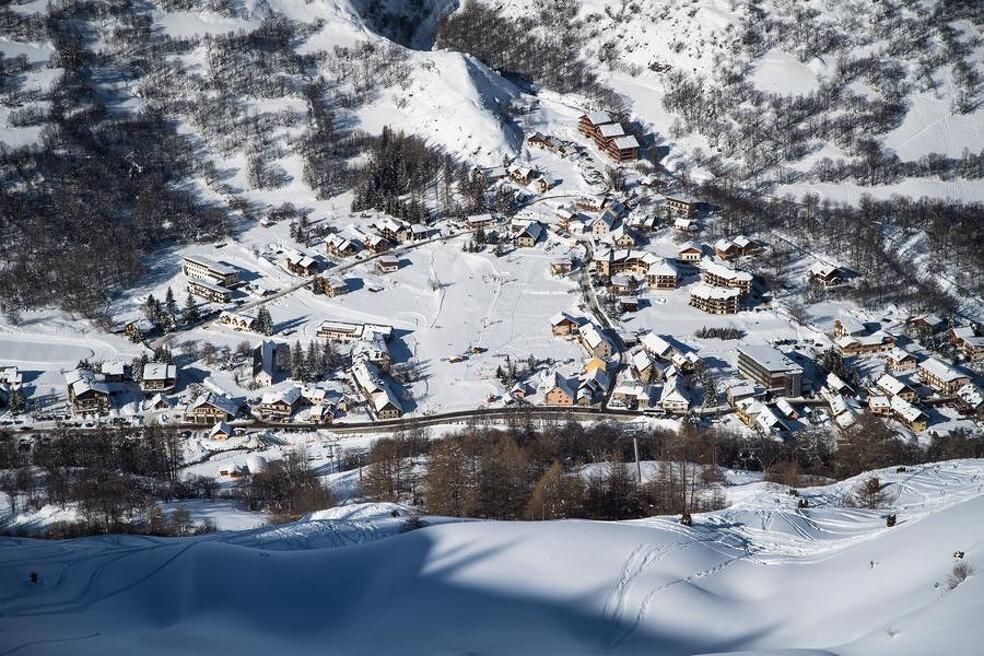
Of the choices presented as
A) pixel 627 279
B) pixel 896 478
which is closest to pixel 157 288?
pixel 627 279

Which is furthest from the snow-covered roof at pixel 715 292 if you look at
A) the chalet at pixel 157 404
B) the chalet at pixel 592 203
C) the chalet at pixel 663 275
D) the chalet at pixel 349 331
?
the chalet at pixel 157 404

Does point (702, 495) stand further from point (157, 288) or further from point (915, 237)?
point (157, 288)

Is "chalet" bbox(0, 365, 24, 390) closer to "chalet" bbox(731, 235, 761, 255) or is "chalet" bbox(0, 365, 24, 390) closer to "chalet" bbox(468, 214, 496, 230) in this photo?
"chalet" bbox(468, 214, 496, 230)

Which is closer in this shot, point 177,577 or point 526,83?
point 177,577

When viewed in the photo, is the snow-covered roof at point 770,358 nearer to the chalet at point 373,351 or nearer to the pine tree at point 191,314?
the chalet at point 373,351

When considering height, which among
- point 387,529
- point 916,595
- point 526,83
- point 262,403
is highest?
A: point 526,83

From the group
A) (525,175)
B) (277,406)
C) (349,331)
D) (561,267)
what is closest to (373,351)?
(349,331)
